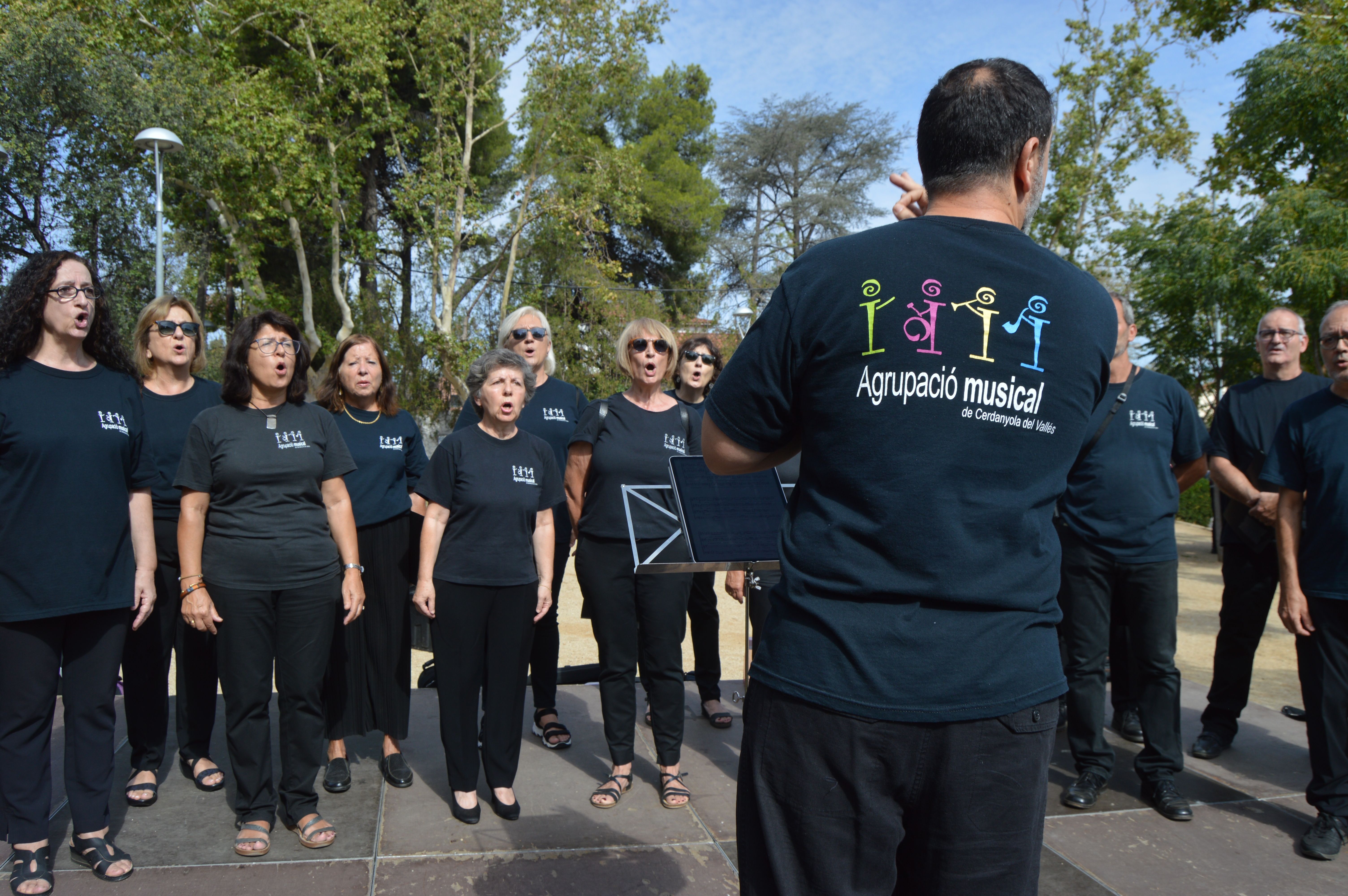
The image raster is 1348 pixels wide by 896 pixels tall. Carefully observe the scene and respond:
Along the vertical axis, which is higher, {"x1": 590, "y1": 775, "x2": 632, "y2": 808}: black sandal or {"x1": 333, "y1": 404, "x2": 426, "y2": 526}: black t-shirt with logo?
{"x1": 333, "y1": 404, "x2": 426, "y2": 526}: black t-shirt with logo

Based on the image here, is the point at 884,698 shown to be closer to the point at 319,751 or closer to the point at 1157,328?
the point at 319,751

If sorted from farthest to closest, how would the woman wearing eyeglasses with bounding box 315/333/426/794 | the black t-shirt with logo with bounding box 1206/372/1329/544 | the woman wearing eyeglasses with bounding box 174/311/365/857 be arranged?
1. the black t-shirt with logo with bounding box 1206/372/1329/544
2. the woman wearing eyeglasses with bounding box 315/333/426/794
3. the woman wearing eyeglasses with bounding box 174/311/365/857

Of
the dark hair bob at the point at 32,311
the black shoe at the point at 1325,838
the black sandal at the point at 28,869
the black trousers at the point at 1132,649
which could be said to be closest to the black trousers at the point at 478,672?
the black sandal at the point at 28,869

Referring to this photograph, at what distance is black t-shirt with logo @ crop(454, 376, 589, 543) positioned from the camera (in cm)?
472

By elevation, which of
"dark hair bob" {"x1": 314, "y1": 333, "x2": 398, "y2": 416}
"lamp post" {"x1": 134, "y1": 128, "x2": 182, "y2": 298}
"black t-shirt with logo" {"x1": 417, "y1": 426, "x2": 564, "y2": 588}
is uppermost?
"lamp post" {"x1": 134, "y1": 128, "x2": 182, "y2": 298}

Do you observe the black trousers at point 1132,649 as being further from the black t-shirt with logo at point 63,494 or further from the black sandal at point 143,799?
the black sandal at point 143,799

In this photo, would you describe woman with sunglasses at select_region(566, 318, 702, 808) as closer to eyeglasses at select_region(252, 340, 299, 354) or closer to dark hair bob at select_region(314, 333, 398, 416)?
dark hair bob at select_region(314, 333, 398, 416)

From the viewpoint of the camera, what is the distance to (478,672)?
3.97 metres

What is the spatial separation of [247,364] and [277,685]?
4.48ft

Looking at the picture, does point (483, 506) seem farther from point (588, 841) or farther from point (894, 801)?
point (894, 801)

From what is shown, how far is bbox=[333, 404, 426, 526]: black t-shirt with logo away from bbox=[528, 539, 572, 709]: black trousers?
0.94 metres

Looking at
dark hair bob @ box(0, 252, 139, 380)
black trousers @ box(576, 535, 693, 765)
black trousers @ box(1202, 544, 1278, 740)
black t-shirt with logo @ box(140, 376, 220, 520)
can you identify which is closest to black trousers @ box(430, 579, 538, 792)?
black trousers @ box(576, 535, 693, 765)

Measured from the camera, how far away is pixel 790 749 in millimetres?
1519

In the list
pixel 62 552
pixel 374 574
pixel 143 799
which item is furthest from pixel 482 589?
pixel 143 799
